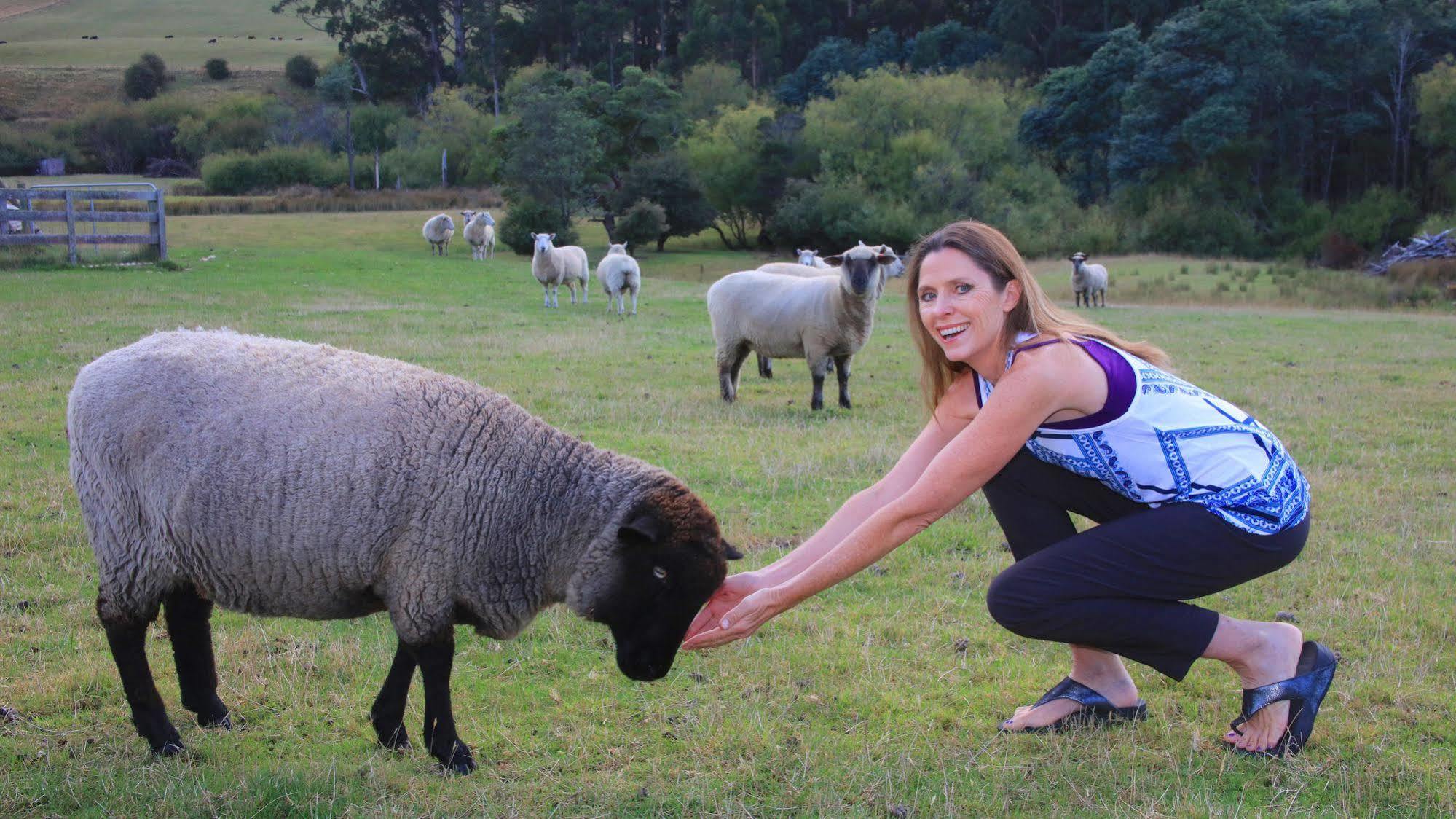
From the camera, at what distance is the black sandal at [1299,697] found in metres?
4.48

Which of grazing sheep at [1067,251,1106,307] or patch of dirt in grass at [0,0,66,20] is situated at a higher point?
patch of dirt in grass at [0,0,66,20]

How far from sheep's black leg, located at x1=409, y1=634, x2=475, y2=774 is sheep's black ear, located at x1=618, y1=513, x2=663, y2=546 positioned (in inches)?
34.6

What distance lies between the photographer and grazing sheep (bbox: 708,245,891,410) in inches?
535

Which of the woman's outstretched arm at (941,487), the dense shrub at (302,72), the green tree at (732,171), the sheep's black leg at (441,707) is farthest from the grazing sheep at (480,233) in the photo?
the dense shrub at (302,72)

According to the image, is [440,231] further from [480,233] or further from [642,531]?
[642,531]

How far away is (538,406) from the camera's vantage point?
1247 cm

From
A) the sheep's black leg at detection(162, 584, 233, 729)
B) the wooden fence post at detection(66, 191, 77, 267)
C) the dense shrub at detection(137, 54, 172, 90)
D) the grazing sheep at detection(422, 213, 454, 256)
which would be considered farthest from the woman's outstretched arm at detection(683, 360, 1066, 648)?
the dense shrub at detection(137, 54, 172, 90)

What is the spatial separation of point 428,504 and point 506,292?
26.8 m

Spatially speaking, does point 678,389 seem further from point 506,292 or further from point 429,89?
point 429,89

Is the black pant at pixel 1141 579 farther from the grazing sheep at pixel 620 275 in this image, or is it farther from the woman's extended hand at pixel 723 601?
the grazing sheep at pixel 620 275

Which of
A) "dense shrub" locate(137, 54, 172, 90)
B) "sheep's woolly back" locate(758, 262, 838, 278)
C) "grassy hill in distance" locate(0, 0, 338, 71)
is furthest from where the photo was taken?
"grassy hill in distance" locate(0, 0, 338, 71)

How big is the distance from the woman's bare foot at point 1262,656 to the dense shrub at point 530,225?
50.3 metres

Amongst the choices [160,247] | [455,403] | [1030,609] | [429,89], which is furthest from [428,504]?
[429,89]

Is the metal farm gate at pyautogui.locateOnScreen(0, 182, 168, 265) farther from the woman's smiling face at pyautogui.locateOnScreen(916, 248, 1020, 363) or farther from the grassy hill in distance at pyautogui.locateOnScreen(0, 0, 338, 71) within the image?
the grassy hill in distance at pyautogui.locateOnScreen(0, 0, 338, 71)
